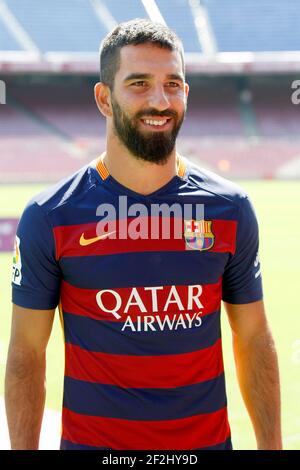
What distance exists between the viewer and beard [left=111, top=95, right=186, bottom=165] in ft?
5.09

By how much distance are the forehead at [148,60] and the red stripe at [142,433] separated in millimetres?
845

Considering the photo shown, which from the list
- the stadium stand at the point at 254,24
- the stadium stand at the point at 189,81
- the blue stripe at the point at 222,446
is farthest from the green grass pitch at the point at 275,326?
the stadium stand at the point at 254,24

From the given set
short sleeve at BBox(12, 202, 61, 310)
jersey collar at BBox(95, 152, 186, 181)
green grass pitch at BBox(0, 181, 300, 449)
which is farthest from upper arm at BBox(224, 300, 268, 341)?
green grass pitch at BBox(0, 181, 300, 449)

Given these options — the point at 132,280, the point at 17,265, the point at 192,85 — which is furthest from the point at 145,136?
the point at 192,85

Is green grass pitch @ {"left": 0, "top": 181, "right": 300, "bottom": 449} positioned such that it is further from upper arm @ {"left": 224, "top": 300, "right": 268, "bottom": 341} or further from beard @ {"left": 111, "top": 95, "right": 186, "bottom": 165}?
beard @ {"left": 111, "top": 95, "right": 186, "bottom": 165}

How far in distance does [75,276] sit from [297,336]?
13.6ft

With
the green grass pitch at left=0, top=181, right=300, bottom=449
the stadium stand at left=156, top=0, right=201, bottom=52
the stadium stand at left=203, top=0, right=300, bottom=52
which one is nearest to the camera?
the green grass pitch at left=0, top=181, right=300, bottom=449

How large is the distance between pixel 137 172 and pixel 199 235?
22cm

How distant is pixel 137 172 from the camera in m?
1.64

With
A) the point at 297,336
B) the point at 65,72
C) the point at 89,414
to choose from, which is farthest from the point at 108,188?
the point at 65,72

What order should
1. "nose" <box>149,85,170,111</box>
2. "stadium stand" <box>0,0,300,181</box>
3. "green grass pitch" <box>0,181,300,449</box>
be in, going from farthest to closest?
"stadium stand" <box>0,0,300,181</box> → "green grass pitch" <box>0,181,300,449</box> → "nose" <box>149,85,170,111</box>

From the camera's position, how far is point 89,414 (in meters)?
1.59

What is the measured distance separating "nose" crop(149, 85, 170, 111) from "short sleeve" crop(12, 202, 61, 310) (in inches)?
14.7

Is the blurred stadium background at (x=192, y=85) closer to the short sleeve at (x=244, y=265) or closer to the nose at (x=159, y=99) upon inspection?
the short sleeve at (x=244, y=265)
